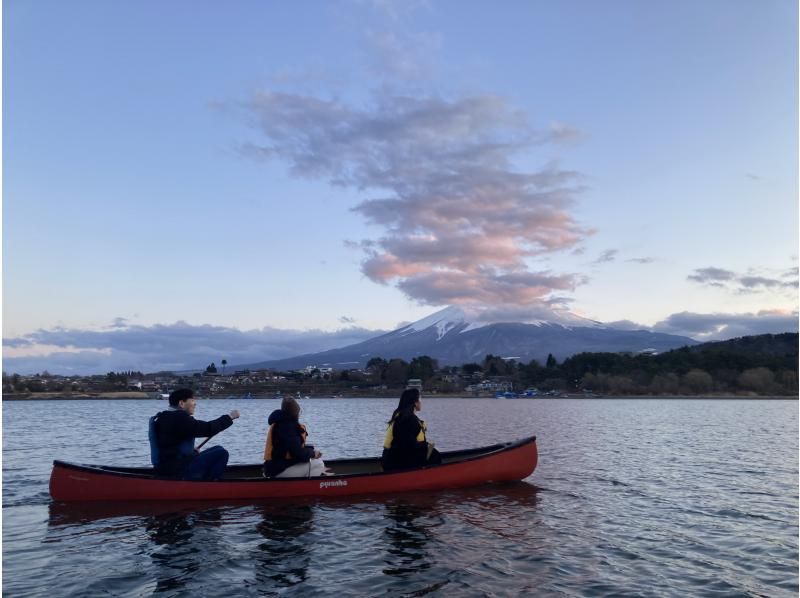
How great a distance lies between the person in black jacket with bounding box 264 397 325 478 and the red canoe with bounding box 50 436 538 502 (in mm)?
264

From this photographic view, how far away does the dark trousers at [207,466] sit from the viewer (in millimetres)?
15234

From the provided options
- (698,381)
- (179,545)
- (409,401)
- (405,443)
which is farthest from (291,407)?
(698,381)

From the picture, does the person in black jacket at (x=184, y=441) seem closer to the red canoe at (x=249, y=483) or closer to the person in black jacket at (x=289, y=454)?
the red canoe at (x=249, y=483)

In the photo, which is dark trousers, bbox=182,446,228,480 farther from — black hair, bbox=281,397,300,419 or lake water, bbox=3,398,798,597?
black hair, bbox=281,397,300,419

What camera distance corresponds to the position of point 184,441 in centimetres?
1478

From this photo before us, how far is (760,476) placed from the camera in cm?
2108

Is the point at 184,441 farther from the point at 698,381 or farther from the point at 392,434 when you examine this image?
the point at 698,381

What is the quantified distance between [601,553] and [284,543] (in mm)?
6197

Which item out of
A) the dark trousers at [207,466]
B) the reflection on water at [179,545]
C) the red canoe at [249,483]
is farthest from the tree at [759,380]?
the reflection on water at [179,545]

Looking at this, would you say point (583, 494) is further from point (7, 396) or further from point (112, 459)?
point (7, 396)

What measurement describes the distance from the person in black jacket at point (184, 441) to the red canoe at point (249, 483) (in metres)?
0.40

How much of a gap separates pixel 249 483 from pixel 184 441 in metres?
1.98

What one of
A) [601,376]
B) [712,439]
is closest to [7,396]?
[601,376]

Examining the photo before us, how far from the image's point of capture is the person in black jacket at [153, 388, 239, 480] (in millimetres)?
13953
